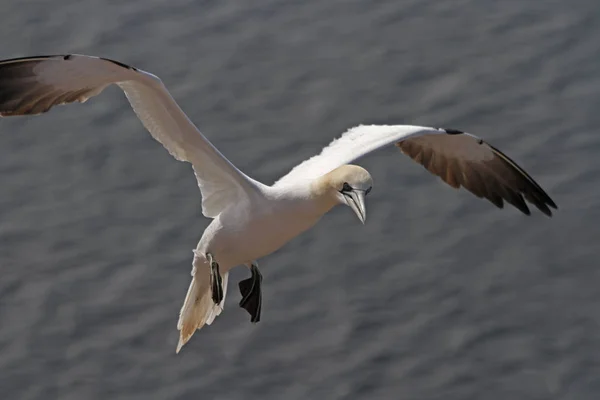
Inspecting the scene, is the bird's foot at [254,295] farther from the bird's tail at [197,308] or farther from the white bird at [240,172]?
the bird's tail at [197,308]

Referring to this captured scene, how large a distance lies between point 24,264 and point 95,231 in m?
0.59

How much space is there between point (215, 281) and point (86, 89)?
55.7 inches

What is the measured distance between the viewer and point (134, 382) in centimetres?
1233

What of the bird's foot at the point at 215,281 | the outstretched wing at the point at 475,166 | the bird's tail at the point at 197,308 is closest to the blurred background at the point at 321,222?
the bird's tail at the point at 197,308

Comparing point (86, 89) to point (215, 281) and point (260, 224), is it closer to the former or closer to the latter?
point (260, 224)

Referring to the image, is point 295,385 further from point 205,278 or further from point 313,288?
point 205,278

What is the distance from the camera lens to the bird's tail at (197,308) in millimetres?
10672

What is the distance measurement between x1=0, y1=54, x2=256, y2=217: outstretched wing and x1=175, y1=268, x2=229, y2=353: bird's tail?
A: 100 cm

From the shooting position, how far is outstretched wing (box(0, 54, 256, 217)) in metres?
9.27

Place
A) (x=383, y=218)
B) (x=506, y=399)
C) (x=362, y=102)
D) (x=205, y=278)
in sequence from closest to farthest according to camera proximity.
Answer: (x=205, y=278) < (x=506, y=399) < (x=383, y=218) < (x=362, y=102)

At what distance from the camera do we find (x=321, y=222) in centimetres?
1312

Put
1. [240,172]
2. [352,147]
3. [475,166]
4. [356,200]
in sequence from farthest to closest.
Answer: [475,166], [352,147], [240,172], [356,200]

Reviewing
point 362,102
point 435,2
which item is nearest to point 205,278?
point 362,102

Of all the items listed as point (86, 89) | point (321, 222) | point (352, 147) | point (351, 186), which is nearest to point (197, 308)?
point (352, 147)
